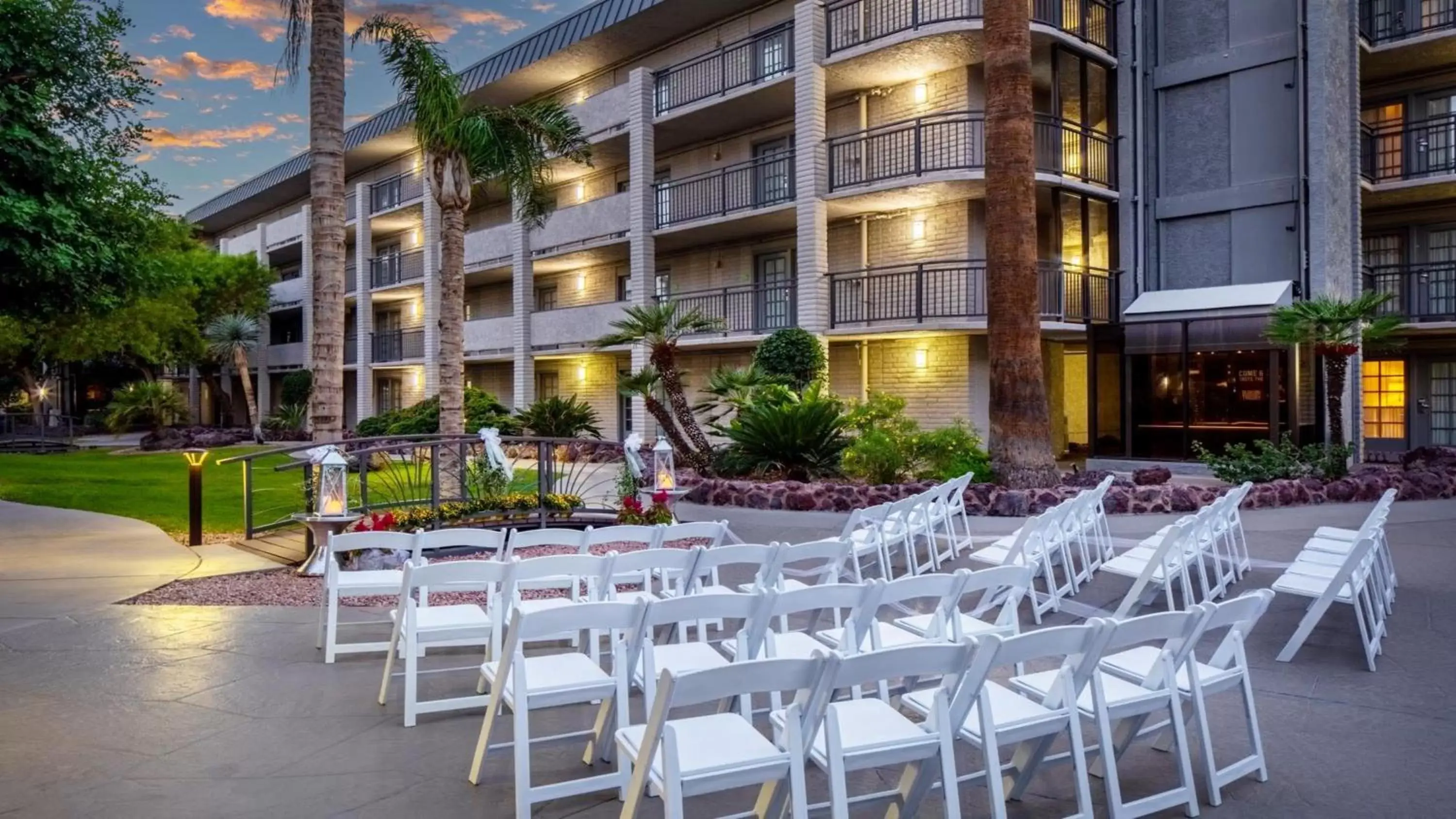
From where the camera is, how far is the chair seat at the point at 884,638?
5.29 meters

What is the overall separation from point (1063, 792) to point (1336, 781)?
125cm

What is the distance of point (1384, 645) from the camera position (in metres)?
6.73

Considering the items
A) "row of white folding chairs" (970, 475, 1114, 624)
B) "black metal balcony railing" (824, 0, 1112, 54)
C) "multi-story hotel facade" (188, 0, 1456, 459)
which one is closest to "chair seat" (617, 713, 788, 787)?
"row of white folding chairs" (970, 475, 1114, 624)

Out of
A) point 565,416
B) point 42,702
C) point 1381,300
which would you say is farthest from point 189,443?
point 1381,300

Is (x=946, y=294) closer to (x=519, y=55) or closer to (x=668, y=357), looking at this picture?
(x=668, y=357)

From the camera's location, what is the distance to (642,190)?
1011 inches

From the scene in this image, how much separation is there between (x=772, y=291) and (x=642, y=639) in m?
20.6

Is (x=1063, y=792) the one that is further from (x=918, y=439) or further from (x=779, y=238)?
(x=779, y=238)

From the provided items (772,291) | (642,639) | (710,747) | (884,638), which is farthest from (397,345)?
(710,747)

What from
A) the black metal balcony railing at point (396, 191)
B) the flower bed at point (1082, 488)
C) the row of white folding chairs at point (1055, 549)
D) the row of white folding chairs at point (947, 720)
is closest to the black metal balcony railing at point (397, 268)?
the black metal balcony railing at point (396, 191)

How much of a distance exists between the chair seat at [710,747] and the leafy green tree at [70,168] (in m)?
14.4

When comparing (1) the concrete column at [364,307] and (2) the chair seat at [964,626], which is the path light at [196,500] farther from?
(1) the concrete column at [364,307]

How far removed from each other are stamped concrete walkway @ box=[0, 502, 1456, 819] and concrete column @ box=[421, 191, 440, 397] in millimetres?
26537

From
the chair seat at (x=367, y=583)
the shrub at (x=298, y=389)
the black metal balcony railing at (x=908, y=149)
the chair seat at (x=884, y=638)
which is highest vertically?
the black metal balcony railing at (x=908, y=149)
